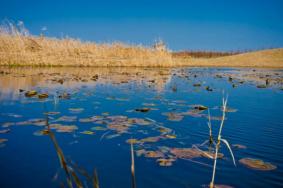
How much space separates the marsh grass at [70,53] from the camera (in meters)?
18.5

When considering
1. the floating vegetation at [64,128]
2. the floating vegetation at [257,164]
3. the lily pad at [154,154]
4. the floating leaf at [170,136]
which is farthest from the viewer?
the floating vegetation at [64,128]

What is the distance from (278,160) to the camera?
3.15m

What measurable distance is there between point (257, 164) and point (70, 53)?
19639 mm

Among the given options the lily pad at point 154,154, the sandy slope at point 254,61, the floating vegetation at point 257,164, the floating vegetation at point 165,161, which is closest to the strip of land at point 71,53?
the lily pad at point 154,154

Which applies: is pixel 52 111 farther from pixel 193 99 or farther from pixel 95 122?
pixel 193 99

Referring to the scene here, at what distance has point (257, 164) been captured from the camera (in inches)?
116

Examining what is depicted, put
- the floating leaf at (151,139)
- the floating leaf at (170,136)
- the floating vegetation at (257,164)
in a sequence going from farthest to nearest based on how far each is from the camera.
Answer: the floating leaf at (170,136), the floating leaf at (151,139), the floating vegetation at (257,164)

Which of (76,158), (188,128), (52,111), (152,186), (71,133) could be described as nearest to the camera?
(152,186)

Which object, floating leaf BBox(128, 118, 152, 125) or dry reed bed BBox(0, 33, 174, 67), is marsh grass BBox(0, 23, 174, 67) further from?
floating leaf BBox(128, 118, 152, 125)

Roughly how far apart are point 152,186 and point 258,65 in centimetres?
4664

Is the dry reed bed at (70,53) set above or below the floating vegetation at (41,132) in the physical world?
above

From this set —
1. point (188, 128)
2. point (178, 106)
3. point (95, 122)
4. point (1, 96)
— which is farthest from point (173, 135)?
point (1, 96)

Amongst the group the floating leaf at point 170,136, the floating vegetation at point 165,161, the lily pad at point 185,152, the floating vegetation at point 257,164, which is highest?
the floating leaf at point 170,136

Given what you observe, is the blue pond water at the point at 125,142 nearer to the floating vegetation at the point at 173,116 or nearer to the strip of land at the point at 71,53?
the floating vegetation at the point at 173,116
